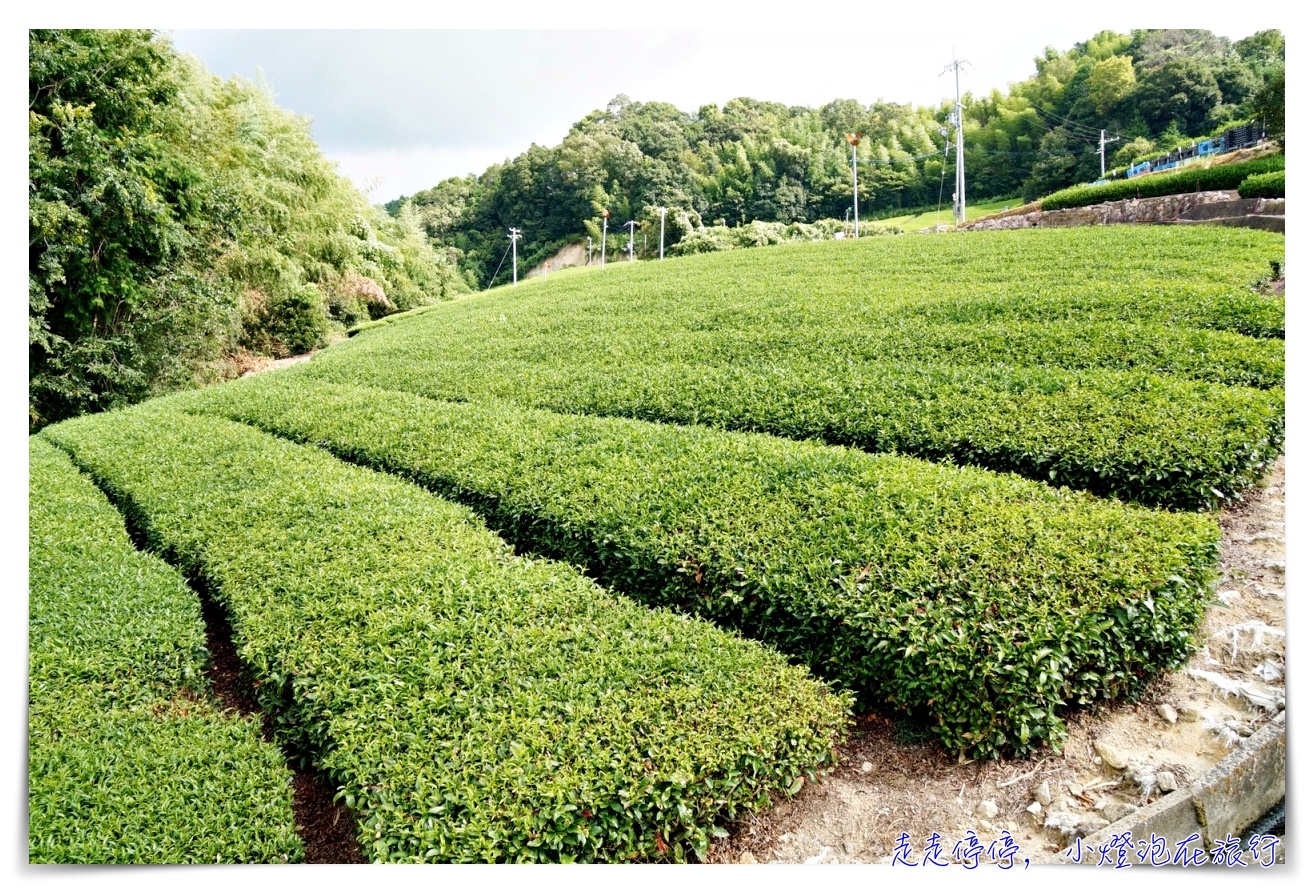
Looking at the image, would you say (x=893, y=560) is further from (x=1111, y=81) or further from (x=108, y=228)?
(x=108, y=228)

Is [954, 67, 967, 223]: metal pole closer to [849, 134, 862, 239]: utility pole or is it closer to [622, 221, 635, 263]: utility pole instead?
[849, 134, 862, 239]: utility pole

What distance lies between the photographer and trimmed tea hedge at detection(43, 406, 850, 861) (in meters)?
2.09

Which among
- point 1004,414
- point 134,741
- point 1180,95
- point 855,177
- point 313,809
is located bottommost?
point 313,809

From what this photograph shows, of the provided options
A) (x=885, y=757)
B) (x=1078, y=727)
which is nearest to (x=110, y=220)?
(x=885, y=757)

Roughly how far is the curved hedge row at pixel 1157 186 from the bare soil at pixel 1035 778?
6.75 meters

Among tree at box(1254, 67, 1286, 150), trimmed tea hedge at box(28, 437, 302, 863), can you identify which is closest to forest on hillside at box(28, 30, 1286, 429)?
tree at box(1254, 67, 1286, 150)

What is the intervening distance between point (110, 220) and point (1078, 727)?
807 cm

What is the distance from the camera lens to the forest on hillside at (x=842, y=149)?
4520 mm

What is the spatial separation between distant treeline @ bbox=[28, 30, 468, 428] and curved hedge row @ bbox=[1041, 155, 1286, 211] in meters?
7.41

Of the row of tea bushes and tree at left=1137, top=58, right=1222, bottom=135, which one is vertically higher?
tree at left=1137, top=58, right=1222, bottom=135

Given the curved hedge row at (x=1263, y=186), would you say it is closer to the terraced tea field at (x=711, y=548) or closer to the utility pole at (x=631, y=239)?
the terraced tea field at (x=711, y=548)

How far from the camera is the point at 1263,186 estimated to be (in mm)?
7785

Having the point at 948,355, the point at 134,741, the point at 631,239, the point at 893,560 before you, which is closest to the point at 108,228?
the point at 631,239

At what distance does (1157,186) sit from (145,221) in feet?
33.7
